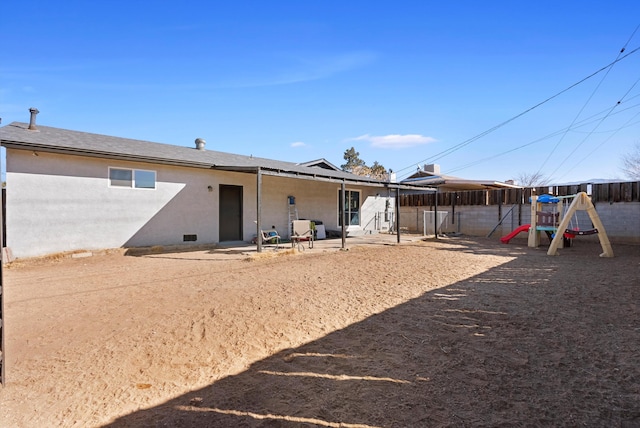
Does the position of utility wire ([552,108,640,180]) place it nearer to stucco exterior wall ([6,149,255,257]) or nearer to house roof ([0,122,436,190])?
house roof ([0,122,436,190])

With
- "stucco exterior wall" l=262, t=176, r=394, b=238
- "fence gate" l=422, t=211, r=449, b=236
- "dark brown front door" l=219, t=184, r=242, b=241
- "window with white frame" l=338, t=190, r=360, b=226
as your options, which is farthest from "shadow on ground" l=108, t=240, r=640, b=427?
"fence gate" l=422, t=211, r=449, b=236

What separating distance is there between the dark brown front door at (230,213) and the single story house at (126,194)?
37 mm

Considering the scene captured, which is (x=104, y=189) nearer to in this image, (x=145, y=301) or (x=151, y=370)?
(x=145, y=301)

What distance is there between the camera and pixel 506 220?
49.1 feet

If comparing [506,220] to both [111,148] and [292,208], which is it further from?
[111,148]

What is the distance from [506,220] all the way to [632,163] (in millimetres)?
21370

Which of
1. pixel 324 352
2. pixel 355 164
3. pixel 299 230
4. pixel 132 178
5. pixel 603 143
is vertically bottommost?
pixel 324 352

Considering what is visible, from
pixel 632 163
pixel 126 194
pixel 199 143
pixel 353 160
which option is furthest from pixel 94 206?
pixel 353 160

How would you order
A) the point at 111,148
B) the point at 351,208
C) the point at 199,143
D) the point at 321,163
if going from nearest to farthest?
the point at 111,148, the point at 199,143, the point at 351,208, the point at 321,163

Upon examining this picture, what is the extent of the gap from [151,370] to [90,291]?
3.53 meters

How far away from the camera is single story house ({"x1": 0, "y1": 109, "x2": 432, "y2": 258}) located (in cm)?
823

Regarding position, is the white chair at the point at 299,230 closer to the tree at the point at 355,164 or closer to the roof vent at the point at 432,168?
the roof vent at the point at 432,168

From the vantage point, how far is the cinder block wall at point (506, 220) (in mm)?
11633

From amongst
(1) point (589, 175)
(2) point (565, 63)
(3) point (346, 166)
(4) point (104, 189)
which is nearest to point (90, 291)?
(4) point (104, 189)
